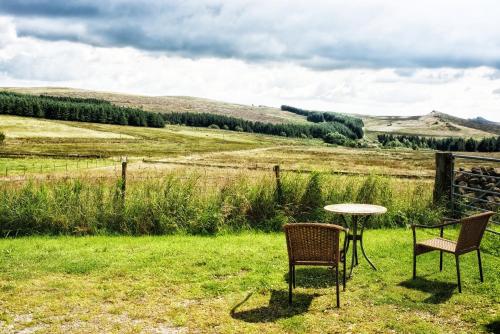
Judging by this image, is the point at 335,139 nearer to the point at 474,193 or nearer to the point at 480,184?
the point at 480,184

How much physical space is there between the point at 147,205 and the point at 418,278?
279 inches

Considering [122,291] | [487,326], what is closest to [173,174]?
[122,291]

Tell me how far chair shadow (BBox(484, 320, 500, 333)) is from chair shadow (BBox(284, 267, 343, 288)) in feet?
8.46

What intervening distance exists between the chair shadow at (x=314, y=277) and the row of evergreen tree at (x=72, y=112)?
14317 cm

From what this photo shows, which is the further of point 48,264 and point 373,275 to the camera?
point 48,264

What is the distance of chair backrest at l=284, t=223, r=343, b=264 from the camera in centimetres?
729

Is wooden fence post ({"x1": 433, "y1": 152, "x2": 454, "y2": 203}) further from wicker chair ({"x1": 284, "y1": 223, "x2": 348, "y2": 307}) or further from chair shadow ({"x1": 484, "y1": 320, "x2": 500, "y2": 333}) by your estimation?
wicker chair ({"x1": 284, "y1": 223, "x2": 348, "y2": 307})

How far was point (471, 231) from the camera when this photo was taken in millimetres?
7996

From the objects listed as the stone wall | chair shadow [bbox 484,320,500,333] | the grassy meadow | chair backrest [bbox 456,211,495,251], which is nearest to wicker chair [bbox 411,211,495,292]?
chair backrest [bbox 456,211,495,251]

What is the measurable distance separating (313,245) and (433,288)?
7.88ft

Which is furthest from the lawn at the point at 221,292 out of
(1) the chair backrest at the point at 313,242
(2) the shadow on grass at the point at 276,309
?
(1) the chair backrest at the point at 313,242

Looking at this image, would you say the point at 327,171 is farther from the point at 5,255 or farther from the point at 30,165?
the point at 30,165

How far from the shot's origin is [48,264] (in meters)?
9.48

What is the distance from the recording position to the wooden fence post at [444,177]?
1386 centimetres
